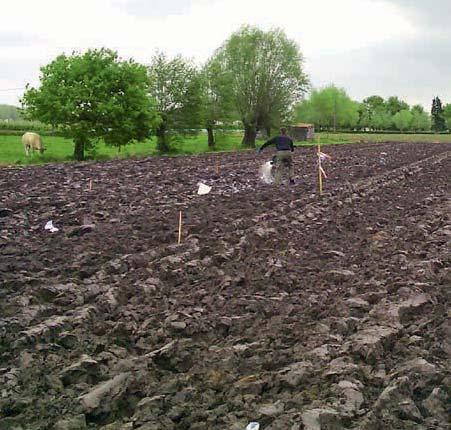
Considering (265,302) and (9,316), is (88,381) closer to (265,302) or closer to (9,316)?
(9,316)

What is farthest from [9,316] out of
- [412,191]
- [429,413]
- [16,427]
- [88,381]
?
[412,191]

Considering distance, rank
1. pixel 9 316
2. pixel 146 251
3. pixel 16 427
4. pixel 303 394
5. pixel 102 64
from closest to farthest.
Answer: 1. pixel 16 427
2. pixel 303 394
3. pixel 9 316
4. pixel 146 251
5. pixel 102 64

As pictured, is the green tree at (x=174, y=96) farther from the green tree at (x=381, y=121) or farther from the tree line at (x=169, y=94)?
the green tree at (x=381, y=121)

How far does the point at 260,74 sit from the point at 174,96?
16.3 m

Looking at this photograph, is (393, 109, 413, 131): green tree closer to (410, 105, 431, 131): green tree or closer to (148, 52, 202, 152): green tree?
(410, 105, 431, 131): green tree

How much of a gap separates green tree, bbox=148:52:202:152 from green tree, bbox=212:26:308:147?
36.9ft

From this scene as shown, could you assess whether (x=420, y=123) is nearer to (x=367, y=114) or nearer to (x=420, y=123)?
(x=420, y=123)

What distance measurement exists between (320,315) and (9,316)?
3277 mm

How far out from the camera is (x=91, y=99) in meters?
31.6

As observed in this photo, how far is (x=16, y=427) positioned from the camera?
4.16 metres

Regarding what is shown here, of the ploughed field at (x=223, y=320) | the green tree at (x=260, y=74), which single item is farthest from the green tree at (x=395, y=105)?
the ploughed field at (x=223, y=320)

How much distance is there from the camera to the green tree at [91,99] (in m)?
31.4

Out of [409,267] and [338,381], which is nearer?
[338,381]

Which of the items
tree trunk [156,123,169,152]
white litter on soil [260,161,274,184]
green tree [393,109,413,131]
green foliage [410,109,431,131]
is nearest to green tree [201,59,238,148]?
tree trunk [156,123,169,152]
